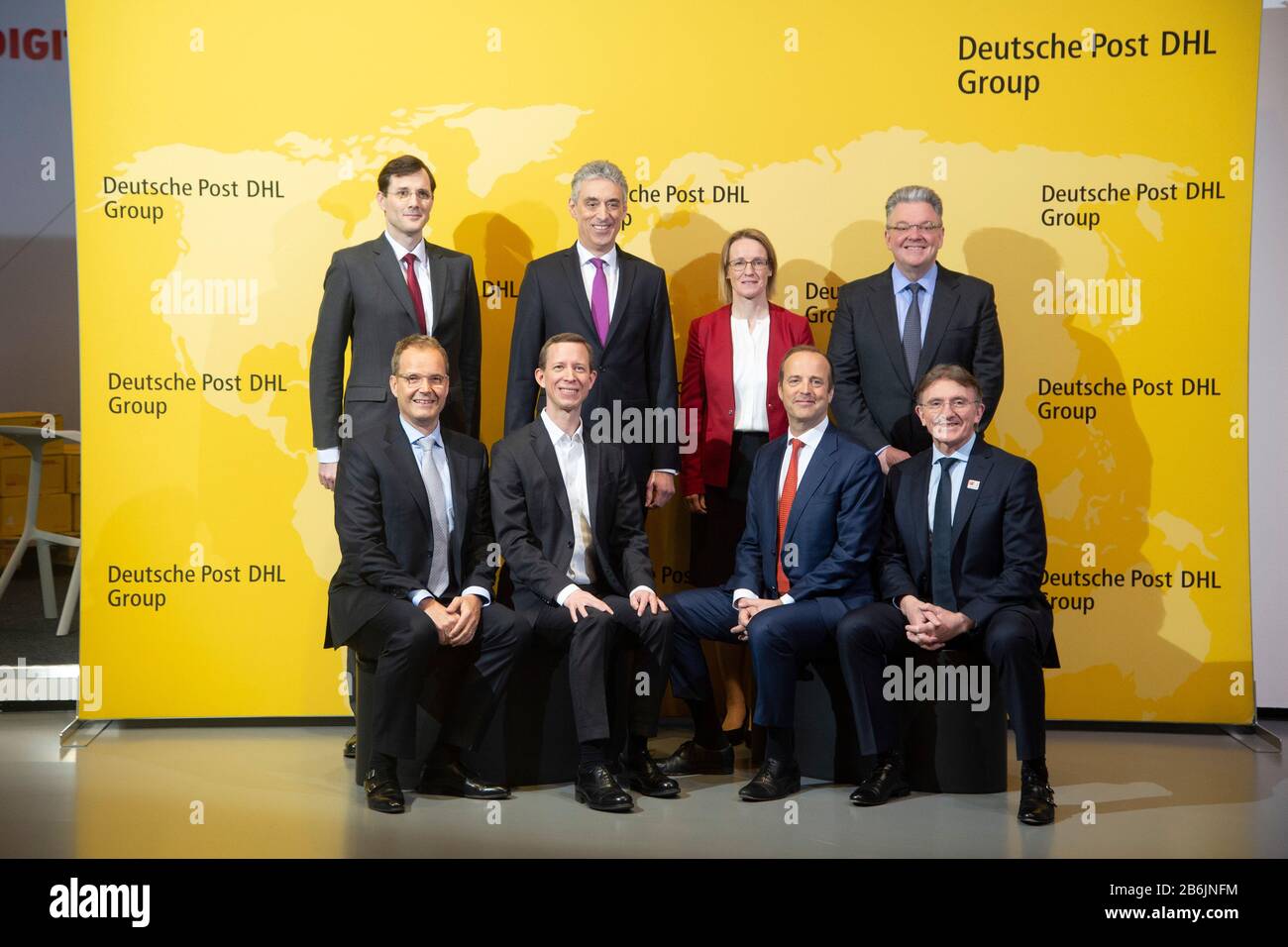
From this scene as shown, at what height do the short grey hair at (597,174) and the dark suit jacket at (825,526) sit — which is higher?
the short grey hair at (597,174)

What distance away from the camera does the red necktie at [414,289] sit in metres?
4.47

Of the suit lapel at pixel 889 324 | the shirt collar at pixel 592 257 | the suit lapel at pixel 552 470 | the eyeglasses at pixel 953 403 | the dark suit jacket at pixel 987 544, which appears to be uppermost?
the shirt collar at pixel 592 257

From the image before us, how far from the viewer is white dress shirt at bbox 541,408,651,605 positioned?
4.15 metres

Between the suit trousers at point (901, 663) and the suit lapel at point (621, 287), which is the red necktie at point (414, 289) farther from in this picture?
the suit trousers at point (901, 663)

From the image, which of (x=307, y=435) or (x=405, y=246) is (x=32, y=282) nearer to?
(x=307, y=435)

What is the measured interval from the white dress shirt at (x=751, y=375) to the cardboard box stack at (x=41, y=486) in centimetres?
381

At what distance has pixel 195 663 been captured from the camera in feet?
16.3

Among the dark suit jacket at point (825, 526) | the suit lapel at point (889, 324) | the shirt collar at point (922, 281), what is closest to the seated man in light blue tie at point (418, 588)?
the dark suit jacket at point (825, 526)

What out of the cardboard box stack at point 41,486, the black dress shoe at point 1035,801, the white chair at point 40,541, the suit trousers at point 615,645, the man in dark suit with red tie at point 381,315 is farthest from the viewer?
the cardboard box stack at point 41,486

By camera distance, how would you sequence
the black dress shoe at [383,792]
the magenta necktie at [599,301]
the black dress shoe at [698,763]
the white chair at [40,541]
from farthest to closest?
1. the white chair at [40,541]
2. the magenta necktie at [599,301]
3. the black dress shoe at [698,763]
4. the black dress shoe at [383,792]

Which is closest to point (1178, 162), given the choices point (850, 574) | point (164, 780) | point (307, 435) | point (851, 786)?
point (850, 574)

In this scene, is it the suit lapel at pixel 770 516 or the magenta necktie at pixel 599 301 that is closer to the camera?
the suit lapel at pixel 770 516

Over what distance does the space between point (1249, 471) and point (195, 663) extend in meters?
4.24

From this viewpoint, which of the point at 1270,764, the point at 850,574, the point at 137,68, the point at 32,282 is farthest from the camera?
the point at 32,282
